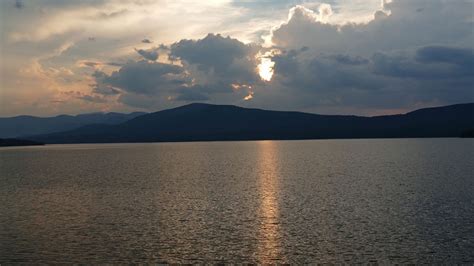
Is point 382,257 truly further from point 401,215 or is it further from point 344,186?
point 344,186

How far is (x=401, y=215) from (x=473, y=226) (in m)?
7.49

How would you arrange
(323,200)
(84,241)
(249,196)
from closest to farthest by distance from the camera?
(84,241), (323,200), (249,196)

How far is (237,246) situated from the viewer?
35.9m

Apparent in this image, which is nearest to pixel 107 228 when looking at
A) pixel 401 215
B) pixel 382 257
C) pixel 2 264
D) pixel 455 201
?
pixel 2 264

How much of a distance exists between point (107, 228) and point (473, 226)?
107 feet

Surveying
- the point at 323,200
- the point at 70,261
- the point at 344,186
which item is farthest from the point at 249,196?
the point at 70,261

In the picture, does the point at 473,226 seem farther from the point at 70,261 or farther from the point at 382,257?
the point at 70,261

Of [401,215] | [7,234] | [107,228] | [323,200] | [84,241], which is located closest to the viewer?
[84,241]

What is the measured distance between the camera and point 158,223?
149 ft

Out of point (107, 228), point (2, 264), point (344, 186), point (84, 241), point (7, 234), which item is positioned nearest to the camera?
point (2, 264)

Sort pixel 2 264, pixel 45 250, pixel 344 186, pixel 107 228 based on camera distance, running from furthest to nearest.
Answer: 1. pixel 344 186
2. pixel 107 228
3. pixel 45 250
4. pixel 2 264

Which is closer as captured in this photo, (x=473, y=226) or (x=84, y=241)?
(x=84, y=241)

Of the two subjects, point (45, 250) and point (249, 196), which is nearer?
point (45, 250)

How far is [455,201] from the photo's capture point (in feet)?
181
